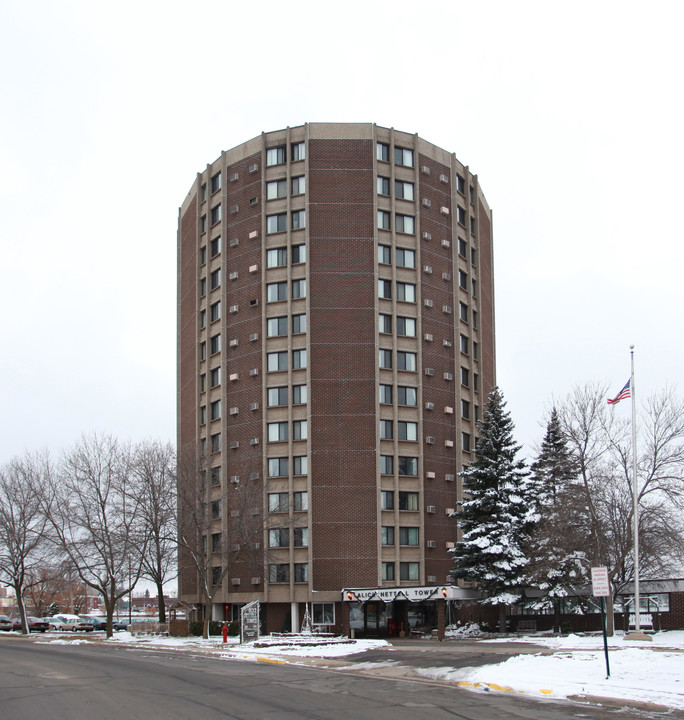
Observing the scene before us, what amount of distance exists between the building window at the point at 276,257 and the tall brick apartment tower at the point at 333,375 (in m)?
0.18

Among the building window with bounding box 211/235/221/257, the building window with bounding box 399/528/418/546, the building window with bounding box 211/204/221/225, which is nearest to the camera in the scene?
the building window with bounding box 399/528/418/546

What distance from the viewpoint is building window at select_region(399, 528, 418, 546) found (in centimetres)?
5816

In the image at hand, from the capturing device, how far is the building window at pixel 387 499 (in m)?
57.9

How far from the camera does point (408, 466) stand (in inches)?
2341

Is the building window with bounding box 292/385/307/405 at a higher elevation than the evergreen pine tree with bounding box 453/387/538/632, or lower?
higher

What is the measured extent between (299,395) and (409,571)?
543 inches

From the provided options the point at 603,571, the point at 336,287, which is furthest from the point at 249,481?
the point at 603,571

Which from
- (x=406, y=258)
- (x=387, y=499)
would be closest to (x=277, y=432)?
(x=387, y=499)

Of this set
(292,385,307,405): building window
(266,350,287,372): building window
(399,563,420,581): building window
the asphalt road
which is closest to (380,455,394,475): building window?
(399,563,420,581): building window

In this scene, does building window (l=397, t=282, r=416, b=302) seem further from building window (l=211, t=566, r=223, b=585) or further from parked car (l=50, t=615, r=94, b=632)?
parked car (l=50, t=615, r=94, b=632)

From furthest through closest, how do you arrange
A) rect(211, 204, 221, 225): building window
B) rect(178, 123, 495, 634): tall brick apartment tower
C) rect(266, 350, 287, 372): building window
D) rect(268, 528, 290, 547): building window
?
1. rect(211, 204, 221, 225): building window
2. rect(266, 350, 287, 372): building window
3. rect(268, 528, 290, 547): building window
4. rect(178, 123, 495, 634): tall brick apartment tower

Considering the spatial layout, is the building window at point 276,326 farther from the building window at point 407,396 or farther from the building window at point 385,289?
the building window at point 407,396

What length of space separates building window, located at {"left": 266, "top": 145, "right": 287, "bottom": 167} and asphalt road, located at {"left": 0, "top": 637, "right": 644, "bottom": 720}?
4140 cm

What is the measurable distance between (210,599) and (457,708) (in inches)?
Result: 1461
